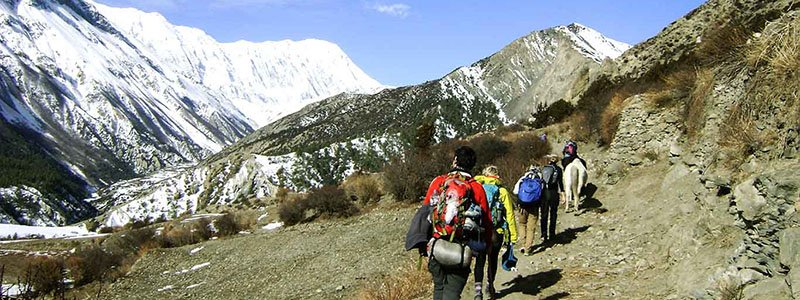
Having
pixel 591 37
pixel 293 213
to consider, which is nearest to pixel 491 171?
pixel 293 213

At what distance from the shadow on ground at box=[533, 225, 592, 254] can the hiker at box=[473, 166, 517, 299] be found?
13.4 ft

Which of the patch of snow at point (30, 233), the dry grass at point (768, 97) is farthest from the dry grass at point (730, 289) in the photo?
the patch of snow at point (30, 233)

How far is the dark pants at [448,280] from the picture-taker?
568cm

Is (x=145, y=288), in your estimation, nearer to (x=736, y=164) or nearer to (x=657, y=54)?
(x=736, y=164)

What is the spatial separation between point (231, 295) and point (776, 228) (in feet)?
47.4

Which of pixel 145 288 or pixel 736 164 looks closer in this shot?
pixel 736 164

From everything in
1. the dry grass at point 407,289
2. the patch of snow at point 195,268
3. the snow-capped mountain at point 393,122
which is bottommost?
the patch of snow at point 195,268

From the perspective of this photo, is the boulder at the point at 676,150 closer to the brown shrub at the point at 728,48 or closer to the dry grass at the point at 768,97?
the brown shrub at the point at 728,48

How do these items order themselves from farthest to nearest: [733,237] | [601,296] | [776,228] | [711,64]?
[711,64] → [601,296] → [733,237] → [776,228]

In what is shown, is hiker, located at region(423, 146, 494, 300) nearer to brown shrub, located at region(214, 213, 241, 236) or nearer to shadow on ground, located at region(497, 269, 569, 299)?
shadow on ground, located at region(497, 269, 569, 299)

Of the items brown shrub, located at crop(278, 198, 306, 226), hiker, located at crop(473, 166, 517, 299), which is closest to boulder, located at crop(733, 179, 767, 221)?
hiker, located at crop(473, 166, 517, 299)

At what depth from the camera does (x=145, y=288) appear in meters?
20.2

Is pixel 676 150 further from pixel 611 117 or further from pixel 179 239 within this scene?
pixel 179 239

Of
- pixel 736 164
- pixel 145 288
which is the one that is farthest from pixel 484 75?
pixel 736 164
